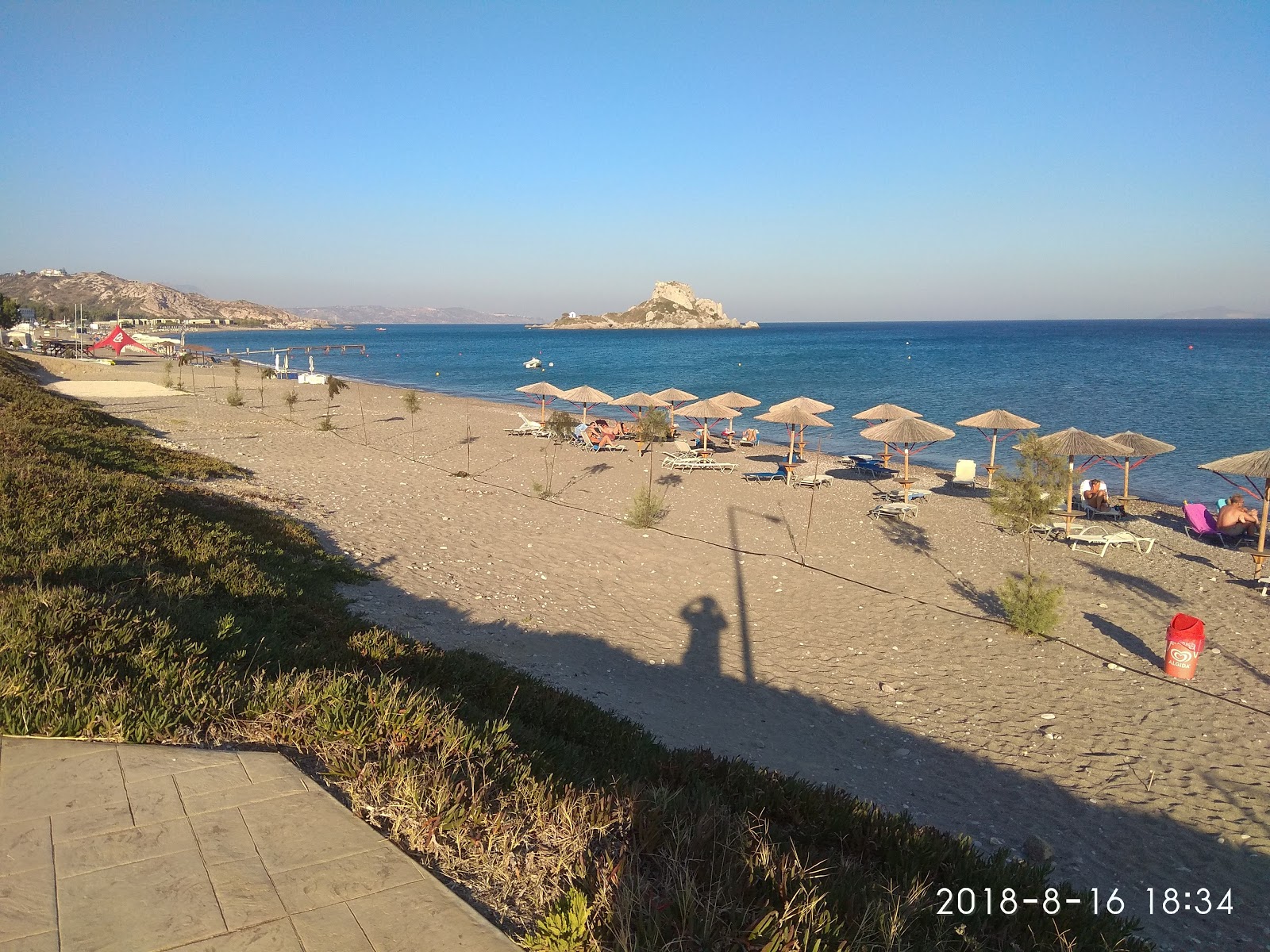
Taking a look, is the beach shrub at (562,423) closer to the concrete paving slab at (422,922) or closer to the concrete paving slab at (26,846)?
the concrete paving slab at (26,846)

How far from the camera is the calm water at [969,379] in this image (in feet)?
83.0

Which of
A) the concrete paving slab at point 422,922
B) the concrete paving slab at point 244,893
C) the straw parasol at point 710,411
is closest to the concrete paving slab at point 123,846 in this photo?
the concrete paving slab at point 244,893

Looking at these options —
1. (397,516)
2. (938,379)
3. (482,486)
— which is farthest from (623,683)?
(938,379)

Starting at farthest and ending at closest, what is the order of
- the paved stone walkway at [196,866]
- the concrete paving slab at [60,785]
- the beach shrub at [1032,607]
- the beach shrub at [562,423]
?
the beach shrub at [562,423] → the beach shrub at [1032,607] → the concrete paving slab at [60,785] → the paved stone walkway at [196,866]

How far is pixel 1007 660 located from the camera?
7391mm

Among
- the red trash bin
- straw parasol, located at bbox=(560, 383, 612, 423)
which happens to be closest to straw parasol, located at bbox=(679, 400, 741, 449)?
straw parasol, located at bbox=(560, 383, 612, 423)

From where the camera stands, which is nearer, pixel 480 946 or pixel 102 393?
pixel 480 946

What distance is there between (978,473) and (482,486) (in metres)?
12.9

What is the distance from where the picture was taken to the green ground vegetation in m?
2.27

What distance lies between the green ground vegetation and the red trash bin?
4.89 meters

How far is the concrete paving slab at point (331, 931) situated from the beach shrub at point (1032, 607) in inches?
298

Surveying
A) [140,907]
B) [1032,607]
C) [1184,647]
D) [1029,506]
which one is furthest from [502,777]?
[1029,506]

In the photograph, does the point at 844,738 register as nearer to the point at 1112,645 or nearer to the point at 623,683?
the point at 623,683

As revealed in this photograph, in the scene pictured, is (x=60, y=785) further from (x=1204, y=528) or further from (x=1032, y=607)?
(x=1204, y=528)
